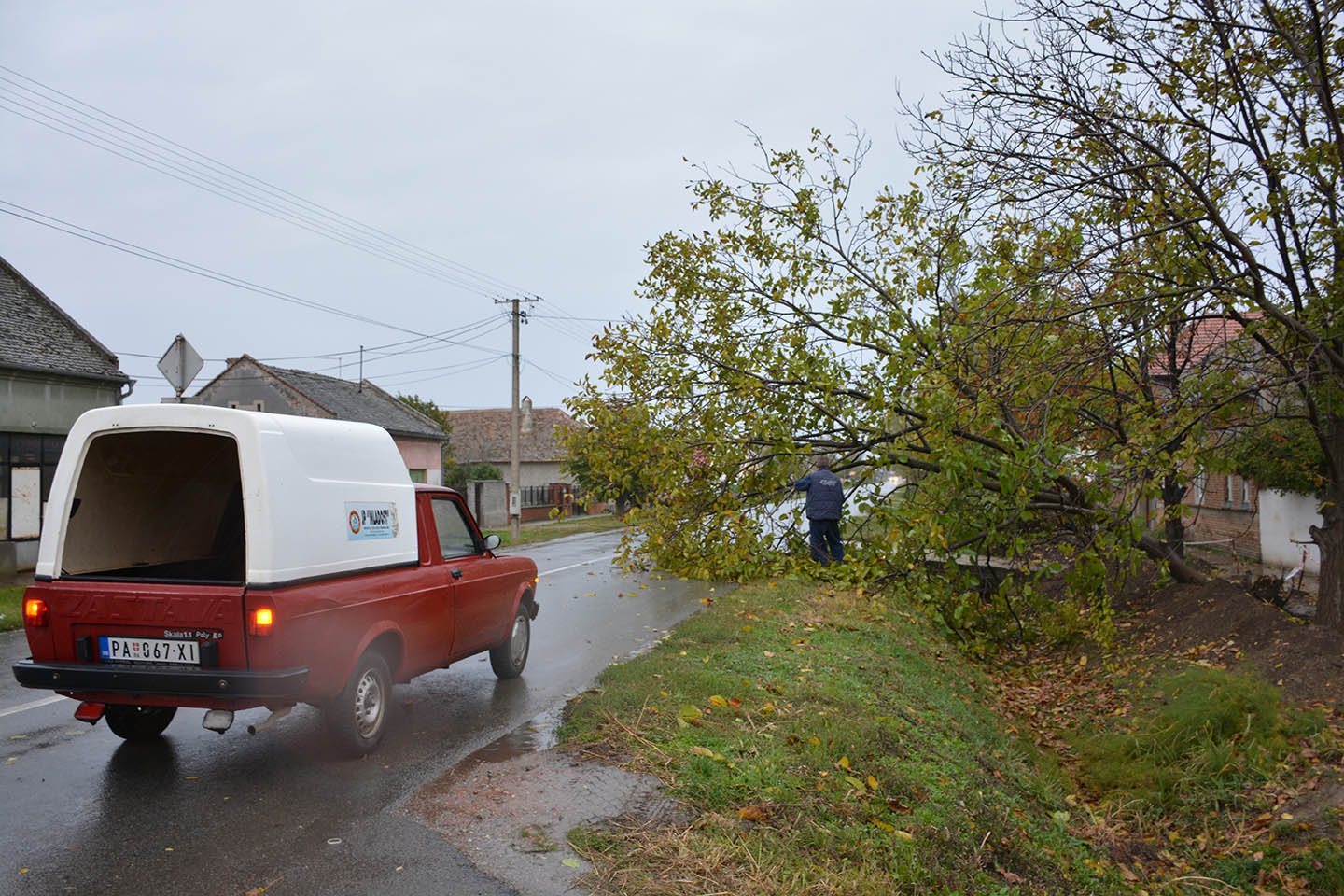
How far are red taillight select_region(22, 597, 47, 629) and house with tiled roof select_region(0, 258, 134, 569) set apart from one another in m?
15.8

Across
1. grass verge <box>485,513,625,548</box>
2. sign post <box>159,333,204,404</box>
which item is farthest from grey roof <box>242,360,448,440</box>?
sign post <box>159,333,204,404</box>

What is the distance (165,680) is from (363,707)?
1.15m

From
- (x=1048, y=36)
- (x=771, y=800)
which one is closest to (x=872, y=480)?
(x=1048, y=36)

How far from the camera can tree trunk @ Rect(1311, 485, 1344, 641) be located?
8.96 metres

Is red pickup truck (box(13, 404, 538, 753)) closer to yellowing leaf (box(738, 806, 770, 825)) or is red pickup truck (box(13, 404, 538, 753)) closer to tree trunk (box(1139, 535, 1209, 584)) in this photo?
yellowing leaf (box(738, 806, 770, 825))

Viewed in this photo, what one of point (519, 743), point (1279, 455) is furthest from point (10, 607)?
point (1279, 455)

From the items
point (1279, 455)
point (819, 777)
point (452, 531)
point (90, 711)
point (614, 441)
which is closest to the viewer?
point (819, 777)

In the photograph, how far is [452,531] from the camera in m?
7.27

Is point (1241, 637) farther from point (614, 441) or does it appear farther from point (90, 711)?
point (90, 711)

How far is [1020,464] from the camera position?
858cm

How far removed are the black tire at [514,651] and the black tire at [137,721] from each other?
2512mm

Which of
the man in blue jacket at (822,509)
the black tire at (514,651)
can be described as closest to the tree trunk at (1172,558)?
the man in blue jacket at (822,509)

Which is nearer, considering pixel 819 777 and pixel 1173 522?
pixel 819 777

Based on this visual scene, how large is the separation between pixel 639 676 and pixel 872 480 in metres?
5.37
